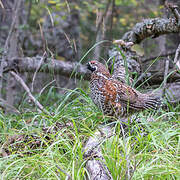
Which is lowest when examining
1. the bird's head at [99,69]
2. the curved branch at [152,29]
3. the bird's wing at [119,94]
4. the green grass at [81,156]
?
the green grass at [81,156]

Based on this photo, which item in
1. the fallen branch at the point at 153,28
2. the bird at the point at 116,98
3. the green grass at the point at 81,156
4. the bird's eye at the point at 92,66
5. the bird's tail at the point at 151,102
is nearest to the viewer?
the green grass at the point at 81,156

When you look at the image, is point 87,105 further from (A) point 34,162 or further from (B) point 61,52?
(B) point 61,52

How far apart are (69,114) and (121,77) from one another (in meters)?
1.24

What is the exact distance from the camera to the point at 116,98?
167 inches

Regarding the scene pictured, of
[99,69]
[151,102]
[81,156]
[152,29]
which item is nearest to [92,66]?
[99,69]

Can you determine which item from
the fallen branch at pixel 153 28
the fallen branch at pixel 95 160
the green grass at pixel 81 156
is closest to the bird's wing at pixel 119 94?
the green grass at pixel 81 156

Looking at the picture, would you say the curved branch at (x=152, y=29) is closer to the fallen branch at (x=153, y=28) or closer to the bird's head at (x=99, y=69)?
the fallen branch at (x=153, y=28)

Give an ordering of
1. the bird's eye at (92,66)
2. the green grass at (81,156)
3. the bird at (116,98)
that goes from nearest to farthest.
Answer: the green grass at (81,156), the bird at (116,98), the bird's eye at (92,66)

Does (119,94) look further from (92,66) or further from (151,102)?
(92,66)

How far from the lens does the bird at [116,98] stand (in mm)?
4199

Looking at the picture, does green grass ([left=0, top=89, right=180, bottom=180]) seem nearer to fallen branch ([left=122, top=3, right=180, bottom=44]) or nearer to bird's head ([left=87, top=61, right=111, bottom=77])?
bird's head ([left=87, top=61, right=111, bottom=77])

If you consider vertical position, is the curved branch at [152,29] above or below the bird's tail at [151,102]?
above

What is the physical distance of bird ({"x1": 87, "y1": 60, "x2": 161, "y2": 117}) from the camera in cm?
420

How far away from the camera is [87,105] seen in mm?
4613
